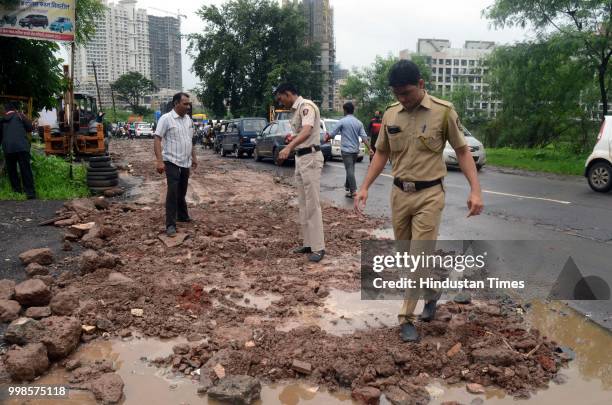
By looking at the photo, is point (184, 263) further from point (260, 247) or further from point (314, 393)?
point (314, 393)

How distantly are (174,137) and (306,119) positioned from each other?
223cm

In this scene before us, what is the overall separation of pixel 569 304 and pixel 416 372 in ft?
6.61

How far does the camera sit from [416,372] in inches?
131

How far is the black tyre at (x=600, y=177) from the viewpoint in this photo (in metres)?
11.2

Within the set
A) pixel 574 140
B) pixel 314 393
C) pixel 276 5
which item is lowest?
pixel 314 393

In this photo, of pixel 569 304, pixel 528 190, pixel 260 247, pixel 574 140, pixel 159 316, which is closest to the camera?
pixel 159 316

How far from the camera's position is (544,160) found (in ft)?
61.8

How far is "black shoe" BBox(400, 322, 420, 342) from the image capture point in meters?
3.67

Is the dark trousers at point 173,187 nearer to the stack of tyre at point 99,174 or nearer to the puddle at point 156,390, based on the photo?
the puddle at point 156,390

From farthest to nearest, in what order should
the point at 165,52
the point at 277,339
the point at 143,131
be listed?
the point at 165,52, the point at 143,131, the point at 277,339

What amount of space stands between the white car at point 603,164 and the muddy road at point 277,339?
7828mm

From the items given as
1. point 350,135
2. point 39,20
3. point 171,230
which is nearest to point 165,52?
point 39,20

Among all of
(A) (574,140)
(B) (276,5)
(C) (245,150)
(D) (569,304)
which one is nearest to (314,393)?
(D) (569,304)

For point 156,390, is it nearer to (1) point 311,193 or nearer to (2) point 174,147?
(1) point 311,193
